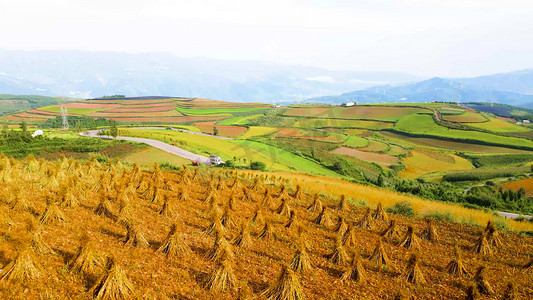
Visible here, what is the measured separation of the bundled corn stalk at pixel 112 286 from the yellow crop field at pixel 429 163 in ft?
206

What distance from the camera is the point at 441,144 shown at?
9400cm

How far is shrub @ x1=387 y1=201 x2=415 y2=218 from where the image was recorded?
20.0 metres

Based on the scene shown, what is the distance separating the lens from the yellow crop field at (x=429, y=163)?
65431 mm

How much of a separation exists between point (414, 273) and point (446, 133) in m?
107

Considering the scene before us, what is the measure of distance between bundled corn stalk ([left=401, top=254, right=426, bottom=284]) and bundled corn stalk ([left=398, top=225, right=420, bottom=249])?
3305 millimetres

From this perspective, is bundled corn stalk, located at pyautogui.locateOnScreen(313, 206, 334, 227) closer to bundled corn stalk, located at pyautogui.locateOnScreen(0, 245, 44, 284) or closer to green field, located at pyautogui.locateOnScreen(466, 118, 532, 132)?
bundled corn stalk, located at pyautogui.locateOnScreen(0, 245, 44, 284)

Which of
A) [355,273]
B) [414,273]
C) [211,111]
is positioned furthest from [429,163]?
[211,111]

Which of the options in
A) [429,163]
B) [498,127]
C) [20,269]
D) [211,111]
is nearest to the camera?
[20,269]

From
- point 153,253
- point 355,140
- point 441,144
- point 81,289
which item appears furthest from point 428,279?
point 441,144

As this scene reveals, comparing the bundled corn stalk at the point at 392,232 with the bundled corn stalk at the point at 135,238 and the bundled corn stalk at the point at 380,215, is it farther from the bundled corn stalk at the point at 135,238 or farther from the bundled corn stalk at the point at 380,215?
the bundled corn stalk at the point at 135,238

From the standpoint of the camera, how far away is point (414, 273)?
10.6 meters

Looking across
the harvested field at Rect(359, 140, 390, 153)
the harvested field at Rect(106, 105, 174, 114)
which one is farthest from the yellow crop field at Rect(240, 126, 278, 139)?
the harvested field at Rect(106, 105, 174, 114)

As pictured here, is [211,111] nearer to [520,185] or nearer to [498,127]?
[498,127]

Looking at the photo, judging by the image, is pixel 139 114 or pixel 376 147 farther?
pixel 139 114
